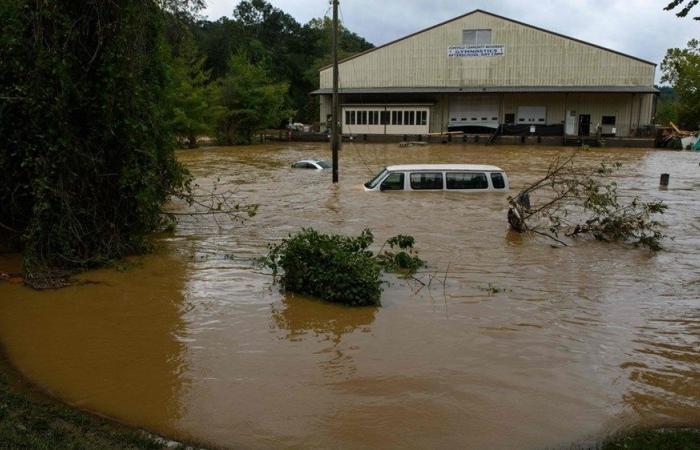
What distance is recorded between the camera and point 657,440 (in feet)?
18.3

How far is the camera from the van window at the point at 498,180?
19.4 meters

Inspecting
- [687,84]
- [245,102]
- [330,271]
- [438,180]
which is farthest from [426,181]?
[687,84]

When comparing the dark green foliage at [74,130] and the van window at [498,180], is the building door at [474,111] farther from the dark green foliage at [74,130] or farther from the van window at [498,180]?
the dark green foliage at [74,130]

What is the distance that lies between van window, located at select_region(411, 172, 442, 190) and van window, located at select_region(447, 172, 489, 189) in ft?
1.13

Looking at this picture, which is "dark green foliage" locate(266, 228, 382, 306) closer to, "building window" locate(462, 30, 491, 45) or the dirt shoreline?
the dirt shoreline

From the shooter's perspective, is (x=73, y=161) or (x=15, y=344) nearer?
(x=15, y=344)

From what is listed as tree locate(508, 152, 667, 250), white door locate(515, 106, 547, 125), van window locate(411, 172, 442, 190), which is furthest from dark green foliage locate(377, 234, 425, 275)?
white door locate(515, 106, 547, 125)

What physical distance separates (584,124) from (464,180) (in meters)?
43.4

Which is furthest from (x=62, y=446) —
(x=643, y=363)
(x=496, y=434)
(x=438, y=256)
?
(x=438, y=256)

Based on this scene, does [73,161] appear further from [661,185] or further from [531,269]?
[661,185]

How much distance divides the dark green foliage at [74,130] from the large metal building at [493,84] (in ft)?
157

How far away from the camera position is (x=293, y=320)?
30.1 ft

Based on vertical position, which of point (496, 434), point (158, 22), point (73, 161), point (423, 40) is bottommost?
point (496, 434)

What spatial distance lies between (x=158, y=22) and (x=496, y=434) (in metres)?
11.8
